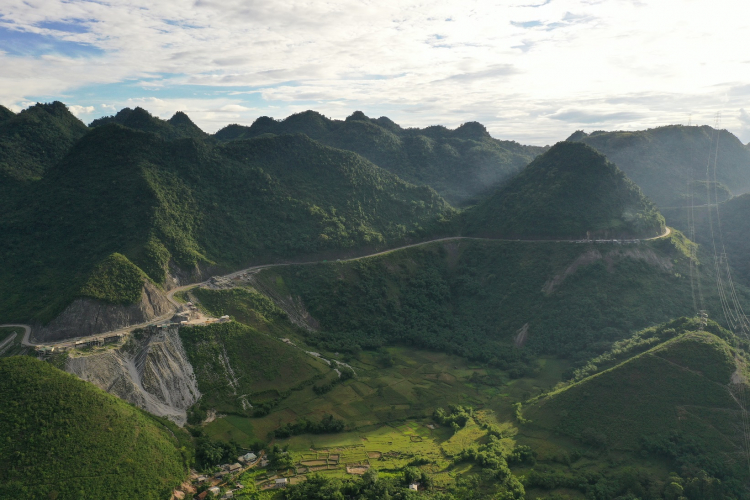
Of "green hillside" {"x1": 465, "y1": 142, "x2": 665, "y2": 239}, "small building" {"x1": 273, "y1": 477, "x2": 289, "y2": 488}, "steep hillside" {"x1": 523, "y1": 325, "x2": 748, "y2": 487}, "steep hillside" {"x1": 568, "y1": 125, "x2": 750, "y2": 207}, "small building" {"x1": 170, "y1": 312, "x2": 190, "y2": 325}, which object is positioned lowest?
"small building" {"x1": 273, "y1": 477, "x2": 289, "y2": 488}

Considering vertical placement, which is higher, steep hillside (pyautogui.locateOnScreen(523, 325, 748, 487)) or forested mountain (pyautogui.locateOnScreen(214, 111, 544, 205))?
forested mountain (pyautogui.locateOnScreen(214, 111, 544, 205))

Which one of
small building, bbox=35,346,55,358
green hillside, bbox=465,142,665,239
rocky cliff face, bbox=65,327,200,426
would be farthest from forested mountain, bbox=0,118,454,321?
green hillside, bbox=465,142,665,239

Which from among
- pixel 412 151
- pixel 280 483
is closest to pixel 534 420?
pixel 280 483

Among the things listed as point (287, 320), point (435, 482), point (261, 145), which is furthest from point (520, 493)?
point (261, 145)

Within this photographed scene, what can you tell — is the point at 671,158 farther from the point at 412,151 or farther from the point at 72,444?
the point at 72,444

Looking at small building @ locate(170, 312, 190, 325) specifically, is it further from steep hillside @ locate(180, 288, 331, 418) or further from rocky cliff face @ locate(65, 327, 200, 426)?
rocky cliff face @ locate(65, 327, 200, 426)
